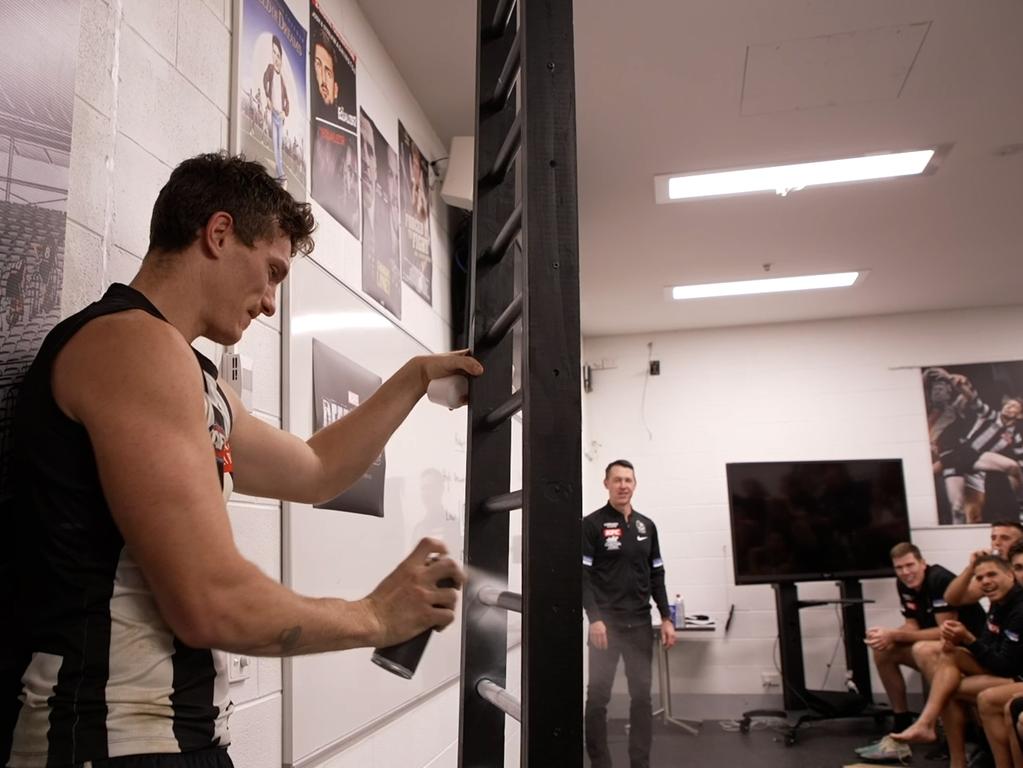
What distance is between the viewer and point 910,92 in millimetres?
3551

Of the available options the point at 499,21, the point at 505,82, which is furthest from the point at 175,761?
the point at 499,21

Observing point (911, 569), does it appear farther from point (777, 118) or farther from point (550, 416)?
point (550, 416)

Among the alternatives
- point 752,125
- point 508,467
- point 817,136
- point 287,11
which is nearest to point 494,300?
point 508,467

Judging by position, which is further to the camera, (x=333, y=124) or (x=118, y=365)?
(x=333, y=124)

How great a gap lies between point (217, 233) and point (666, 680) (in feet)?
19.3

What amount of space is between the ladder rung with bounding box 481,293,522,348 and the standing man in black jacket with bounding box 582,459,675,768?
3.80 metres

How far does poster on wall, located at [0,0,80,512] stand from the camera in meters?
1.06

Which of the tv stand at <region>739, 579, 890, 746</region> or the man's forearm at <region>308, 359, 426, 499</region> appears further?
the tv stand at <region>739, 579, 890, 746</region>

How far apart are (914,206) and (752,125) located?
4.93 feet

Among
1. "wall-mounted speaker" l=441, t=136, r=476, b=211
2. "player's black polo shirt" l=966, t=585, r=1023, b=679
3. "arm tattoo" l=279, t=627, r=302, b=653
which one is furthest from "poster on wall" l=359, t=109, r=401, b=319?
"player's black polo shirt" l=966, t=585, r=1023, b=679

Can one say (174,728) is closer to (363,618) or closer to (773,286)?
(363,618)

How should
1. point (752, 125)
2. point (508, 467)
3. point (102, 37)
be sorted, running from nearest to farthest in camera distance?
point (508, 467) → point (102, 37) → point (752, 125)

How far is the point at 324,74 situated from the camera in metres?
2.50

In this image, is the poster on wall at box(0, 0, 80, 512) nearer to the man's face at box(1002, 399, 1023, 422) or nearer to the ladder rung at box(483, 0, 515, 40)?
the ladder rung at box(483, 0, 515, 40)
